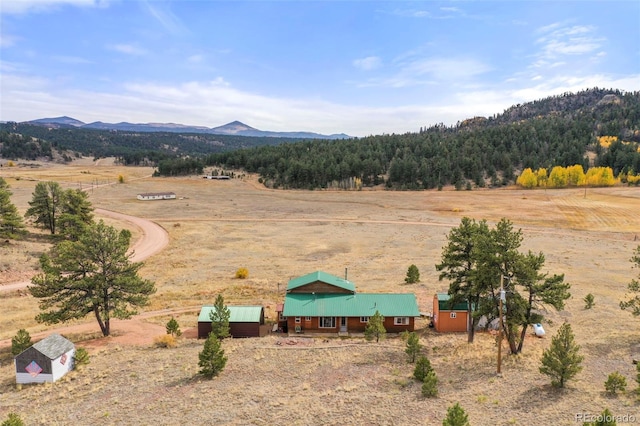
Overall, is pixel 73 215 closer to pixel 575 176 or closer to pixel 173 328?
pixel 173 328

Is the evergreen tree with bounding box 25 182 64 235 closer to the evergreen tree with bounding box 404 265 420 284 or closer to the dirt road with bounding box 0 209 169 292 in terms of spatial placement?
the dirt road with bounding box 0 209 169 292

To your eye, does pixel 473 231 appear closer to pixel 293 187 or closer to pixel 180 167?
pixel 293 187

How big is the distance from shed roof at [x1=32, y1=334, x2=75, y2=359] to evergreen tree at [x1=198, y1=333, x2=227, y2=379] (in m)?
10.1

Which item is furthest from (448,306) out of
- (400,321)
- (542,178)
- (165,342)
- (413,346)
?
(542,178)

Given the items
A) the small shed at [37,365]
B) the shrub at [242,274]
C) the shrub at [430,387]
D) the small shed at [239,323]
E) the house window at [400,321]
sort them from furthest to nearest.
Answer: the shrub at [242,274], the house window at [400,321], the small shed at [239,323], the small shed at [37,365], the shrub at [430,387]

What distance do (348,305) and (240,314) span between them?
1026cm

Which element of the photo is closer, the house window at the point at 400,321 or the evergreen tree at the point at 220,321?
the evergreen tree at the point at 220,321

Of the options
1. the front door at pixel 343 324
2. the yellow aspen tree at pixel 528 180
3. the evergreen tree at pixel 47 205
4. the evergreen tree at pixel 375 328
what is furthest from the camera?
the yellow aspen tree at pixel 528 180

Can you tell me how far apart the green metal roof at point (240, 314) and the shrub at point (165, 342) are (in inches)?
118

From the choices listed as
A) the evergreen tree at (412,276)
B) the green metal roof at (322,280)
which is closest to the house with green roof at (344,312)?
the green metal roof at (322,280)

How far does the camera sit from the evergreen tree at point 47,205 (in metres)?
73.1

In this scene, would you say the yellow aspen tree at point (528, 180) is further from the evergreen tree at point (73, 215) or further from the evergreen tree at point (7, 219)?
the evergreen tree at point (7, 219)

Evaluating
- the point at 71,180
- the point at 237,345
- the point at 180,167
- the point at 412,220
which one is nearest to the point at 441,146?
the point at 412,220

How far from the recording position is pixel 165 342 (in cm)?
3441
